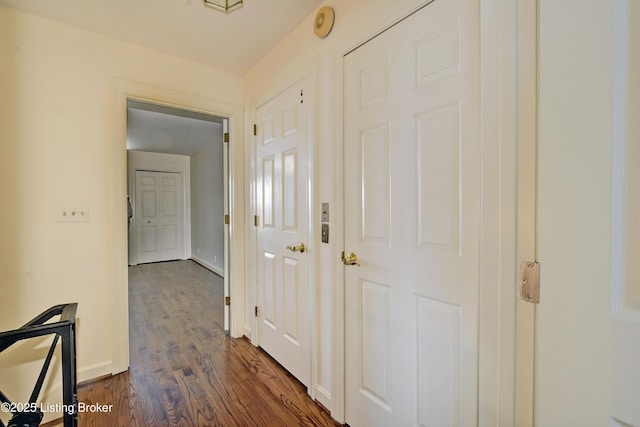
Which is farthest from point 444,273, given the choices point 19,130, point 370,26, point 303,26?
point 19,130

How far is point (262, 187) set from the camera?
2.26m

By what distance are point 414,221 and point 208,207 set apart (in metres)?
4.95

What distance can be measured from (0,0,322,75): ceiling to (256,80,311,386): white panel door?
0.41m

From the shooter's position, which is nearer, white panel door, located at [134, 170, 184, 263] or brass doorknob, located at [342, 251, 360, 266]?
brass doorknob, located at [342, 251, 360, 266]

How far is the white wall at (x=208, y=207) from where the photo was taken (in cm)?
491

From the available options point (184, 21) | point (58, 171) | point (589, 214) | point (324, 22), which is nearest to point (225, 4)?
point (184, 21)

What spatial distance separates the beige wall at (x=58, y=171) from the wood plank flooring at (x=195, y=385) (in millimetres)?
288

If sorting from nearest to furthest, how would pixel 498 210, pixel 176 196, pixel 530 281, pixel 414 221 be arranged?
pixel 530 281, pixel 498 210, pixel 414 221, pixel 176 196

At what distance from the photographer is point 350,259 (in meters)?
1.45

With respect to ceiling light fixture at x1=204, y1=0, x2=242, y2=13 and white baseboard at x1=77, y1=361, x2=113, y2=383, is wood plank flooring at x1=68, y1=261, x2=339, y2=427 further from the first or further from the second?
ceiling light fixture at x1=204, y1=0, x2=242, y2=13

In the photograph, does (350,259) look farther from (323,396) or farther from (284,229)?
(323,396)

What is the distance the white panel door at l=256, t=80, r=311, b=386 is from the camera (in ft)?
5.92

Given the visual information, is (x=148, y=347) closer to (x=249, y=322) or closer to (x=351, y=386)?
(x=249, y=322)

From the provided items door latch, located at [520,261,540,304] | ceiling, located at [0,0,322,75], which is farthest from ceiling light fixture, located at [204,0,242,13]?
door latch, located at [520,261,540,304]
